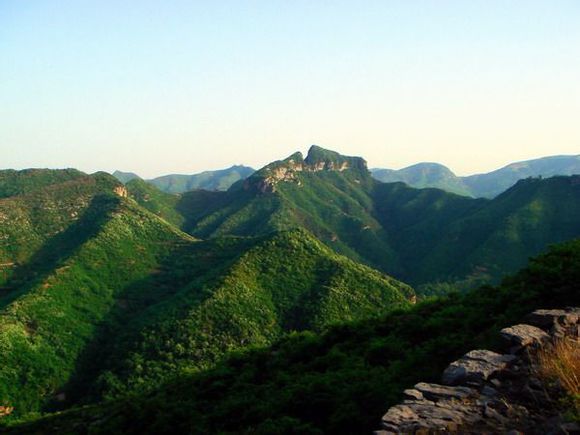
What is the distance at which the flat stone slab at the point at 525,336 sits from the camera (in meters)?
13.1

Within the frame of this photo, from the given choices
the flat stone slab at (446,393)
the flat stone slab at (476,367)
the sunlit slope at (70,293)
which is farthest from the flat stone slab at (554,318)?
the sunlit slope at (70,293)

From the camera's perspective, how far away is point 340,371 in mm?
18422

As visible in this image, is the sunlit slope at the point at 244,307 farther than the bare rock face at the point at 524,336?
Yes

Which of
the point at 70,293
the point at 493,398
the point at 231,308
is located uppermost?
the point at 493,398

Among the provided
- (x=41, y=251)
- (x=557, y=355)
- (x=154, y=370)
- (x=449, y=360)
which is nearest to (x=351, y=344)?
(x=449, y=360)

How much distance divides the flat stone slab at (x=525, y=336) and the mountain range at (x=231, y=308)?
3054 millimetres

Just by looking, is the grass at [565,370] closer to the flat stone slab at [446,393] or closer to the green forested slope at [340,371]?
the flat stone slab at [446,393]

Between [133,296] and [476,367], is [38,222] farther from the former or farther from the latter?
[476,367]

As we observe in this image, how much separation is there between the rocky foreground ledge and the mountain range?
2.76m

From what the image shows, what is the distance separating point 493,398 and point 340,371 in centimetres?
825

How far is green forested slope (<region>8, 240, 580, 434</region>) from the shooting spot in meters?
15.0

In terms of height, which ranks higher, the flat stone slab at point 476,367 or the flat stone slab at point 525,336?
the flat stone slab at point 525,336

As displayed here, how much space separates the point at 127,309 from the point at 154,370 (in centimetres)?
3014

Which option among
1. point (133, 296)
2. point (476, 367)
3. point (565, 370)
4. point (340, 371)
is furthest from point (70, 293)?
point (565, 370)
